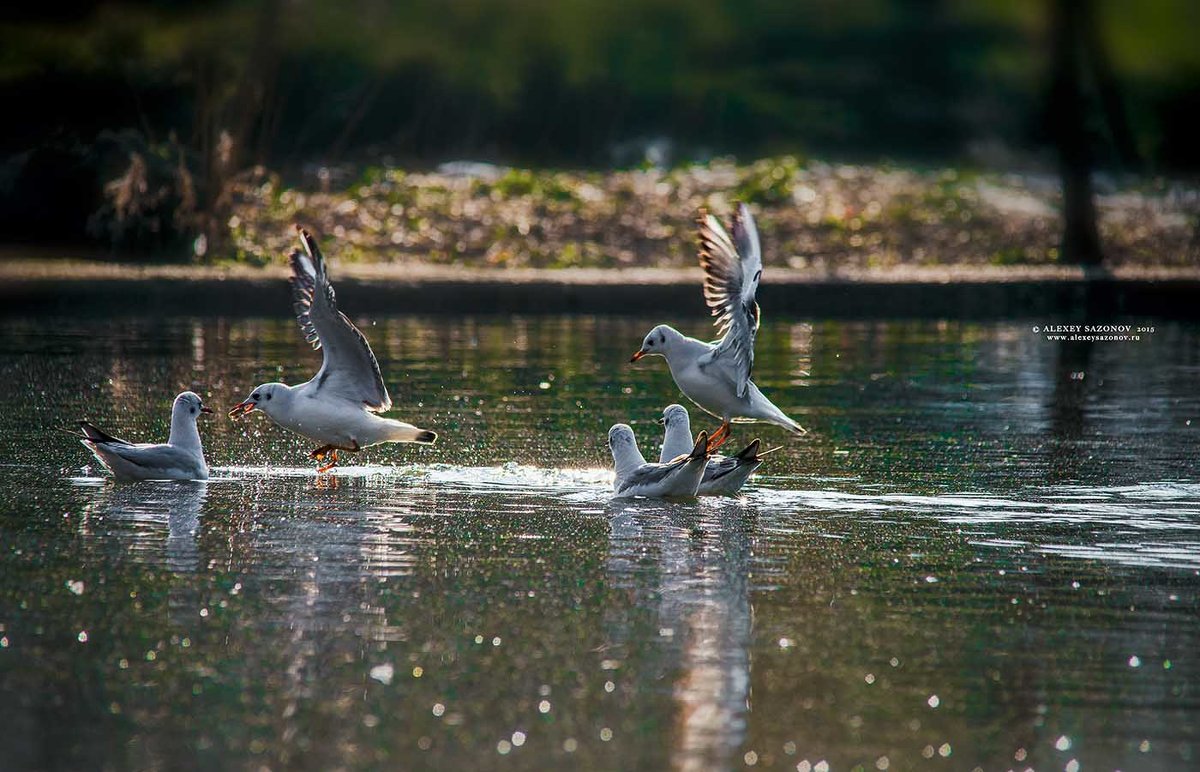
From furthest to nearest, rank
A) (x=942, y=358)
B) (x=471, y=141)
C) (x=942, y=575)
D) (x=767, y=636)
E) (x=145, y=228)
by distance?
(x=471, y=141)
(x=145, y=228)
(x=942, y=358)
(x=942, y=575)
(x=767, y=636)

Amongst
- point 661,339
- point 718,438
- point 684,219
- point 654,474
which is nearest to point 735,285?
point 661,339

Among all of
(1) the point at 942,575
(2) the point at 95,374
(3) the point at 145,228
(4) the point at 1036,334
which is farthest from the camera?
(3) the point at 145,228

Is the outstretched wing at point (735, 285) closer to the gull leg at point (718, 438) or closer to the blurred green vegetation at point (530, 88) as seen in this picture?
the gull leg at point (718, 438)

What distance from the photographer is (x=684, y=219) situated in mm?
21250

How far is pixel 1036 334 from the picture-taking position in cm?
1719

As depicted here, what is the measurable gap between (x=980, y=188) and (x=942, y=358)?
8178 mm

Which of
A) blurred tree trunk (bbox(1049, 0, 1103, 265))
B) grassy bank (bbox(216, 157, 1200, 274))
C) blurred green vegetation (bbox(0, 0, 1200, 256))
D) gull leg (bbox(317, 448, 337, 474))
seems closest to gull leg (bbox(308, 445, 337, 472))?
gull leg (bbox(317, 448, 337, 474))

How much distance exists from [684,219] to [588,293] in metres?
3.90

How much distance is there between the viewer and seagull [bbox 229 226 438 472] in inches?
397

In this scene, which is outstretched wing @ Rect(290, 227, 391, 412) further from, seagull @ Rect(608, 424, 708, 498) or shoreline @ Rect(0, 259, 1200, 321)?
shoreline @ Rect(0, 259, 1200, 321)

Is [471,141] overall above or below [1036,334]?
above

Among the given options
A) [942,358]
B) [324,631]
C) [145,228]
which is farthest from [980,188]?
[324,631]

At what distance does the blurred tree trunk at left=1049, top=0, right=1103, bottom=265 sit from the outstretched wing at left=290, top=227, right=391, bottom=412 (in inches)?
430

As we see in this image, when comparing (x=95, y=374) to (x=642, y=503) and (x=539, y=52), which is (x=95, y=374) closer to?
(x=642, y=503)
